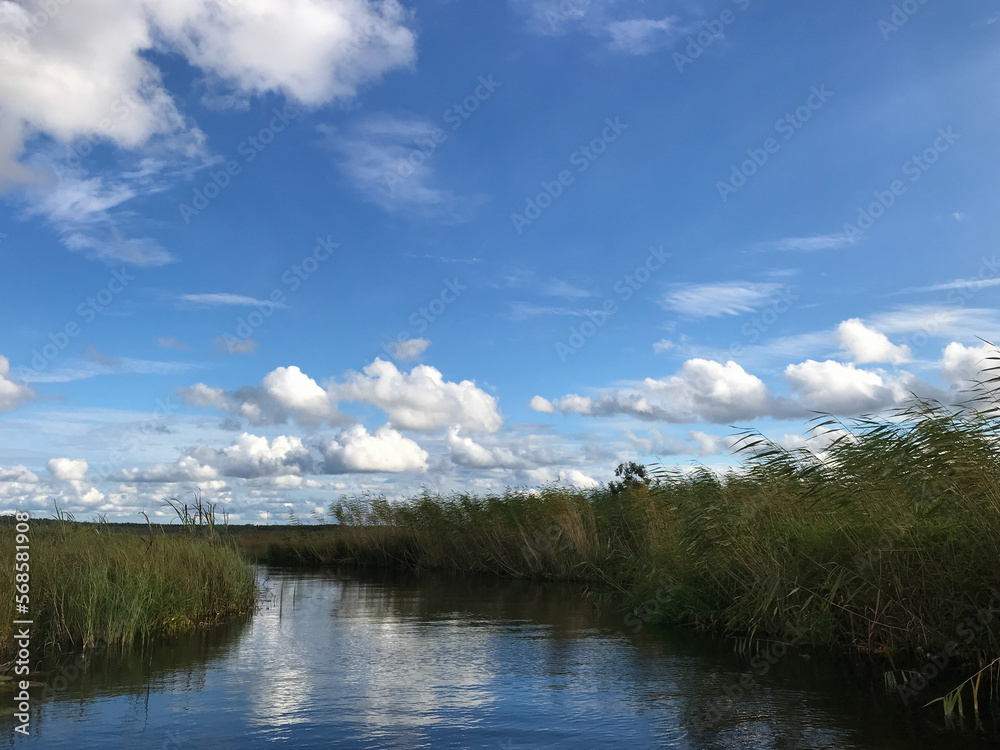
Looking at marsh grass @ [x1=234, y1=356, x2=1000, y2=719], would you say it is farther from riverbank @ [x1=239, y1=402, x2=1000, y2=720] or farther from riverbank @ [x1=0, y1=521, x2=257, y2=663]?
riverbank @ [x1=0, y1=521, x2=257, y2=663]

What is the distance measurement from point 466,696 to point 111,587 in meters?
5.59

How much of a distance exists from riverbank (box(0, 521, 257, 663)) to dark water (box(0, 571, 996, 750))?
0.57 metres

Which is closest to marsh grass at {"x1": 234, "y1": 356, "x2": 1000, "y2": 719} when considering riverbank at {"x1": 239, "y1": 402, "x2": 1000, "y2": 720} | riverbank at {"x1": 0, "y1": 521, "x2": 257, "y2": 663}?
riverbank at {"x1": 239, "y1": 402, "x2": 1000, "y2": 720}

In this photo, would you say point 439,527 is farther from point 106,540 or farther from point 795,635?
point 795,635

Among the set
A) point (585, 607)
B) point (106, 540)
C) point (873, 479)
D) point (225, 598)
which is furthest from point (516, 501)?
point (873, 479)

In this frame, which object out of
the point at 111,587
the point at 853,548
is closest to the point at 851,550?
the point at 853,548

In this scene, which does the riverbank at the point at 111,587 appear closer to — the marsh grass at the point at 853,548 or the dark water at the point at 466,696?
the dark water at the point at 466,696

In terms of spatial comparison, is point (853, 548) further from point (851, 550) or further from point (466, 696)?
point (466, 696)

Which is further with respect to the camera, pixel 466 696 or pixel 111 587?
pixel 111 587

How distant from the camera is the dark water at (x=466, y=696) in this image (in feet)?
21.7

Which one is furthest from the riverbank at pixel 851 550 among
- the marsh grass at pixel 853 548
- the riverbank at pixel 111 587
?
the riverbank at pixel 111 587

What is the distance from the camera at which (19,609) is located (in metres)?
9.28

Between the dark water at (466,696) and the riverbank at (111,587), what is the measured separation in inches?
22.3

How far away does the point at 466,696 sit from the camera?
8.14 metres
